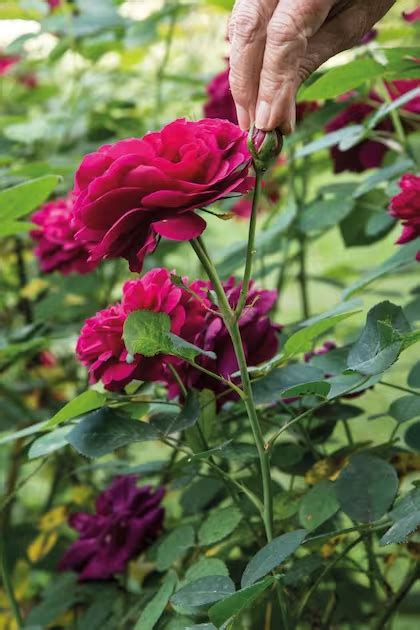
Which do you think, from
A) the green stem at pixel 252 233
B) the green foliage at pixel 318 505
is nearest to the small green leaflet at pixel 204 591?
the green foliage at pixel 318 505

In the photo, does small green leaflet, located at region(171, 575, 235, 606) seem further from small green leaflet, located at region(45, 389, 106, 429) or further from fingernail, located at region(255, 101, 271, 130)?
fingernail, located at region(255, 101, 271, 130)

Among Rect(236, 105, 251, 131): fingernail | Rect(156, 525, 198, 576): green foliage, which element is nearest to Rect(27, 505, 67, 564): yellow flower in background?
Rect(156, 525, 198, 576): green foliage

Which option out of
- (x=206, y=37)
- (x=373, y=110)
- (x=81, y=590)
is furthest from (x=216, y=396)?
(x=206, y=37)

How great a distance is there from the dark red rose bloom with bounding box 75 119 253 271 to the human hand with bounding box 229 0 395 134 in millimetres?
28

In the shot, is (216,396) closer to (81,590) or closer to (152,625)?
(152,625)

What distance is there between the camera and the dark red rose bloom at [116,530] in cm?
105

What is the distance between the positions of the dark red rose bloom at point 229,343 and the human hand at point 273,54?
179 millimetres

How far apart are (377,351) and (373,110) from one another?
624mm

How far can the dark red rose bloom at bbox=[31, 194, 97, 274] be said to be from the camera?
1.31 meters

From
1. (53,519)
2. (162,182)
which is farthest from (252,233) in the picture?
(53,519)

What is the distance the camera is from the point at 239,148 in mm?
658

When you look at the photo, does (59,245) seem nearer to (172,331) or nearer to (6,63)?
(172,331)

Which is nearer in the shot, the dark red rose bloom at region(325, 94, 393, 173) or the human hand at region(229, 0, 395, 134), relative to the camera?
the human hand at region(229, 0, 395, 134)

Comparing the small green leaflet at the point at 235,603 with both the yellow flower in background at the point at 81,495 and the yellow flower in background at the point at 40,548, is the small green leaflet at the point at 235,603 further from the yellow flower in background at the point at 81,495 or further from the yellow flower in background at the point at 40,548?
the yellow flower in background at the point at 81,495
